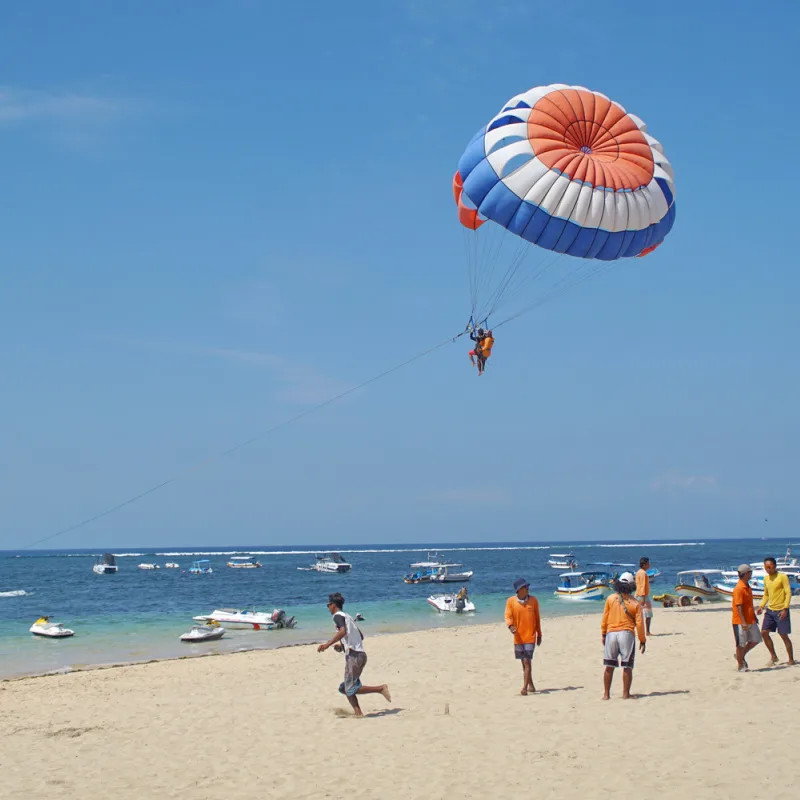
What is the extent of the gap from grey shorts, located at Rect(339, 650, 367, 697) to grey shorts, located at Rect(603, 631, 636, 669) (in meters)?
2.76

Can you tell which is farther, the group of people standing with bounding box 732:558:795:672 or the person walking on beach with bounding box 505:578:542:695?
the group of people standing with bounding box 732:558:795:672

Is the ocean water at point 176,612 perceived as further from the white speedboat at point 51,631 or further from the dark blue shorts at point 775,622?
the dark blue shorts at point 775,622

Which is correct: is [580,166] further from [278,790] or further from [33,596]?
[33,596]

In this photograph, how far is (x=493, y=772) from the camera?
7414 mm

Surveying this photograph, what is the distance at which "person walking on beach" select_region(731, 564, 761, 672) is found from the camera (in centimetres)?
1088

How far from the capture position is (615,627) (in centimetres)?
952

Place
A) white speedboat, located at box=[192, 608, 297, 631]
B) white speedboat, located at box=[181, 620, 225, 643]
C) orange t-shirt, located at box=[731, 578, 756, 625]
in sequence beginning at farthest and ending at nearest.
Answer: white speedboat, located at box=[192, 608, 297, 631]
white speedboat, located at box=[181, 620, 225, 643]
orange t-shirt, located at box=[731, 578, 756, 625]

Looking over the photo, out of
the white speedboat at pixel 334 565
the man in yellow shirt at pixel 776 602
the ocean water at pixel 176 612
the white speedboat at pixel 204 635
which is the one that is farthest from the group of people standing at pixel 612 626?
the white speedboat at pixel 334 565

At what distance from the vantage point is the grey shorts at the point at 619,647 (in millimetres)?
9477

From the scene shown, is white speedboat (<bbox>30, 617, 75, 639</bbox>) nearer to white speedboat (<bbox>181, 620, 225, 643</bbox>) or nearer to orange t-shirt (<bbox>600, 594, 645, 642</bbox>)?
white speedboat (<bbox>181, 620, 225, 643</bbox>)

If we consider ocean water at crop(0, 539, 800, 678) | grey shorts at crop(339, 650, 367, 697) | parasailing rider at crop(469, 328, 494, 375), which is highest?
parasailing rider at crop(469, 328, 494, 375)

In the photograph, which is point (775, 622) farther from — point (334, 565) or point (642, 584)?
point (334, 565)

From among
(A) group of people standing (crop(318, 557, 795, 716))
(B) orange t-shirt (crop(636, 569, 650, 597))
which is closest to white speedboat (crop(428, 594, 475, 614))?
(B) orange t-shirt (crop(636, 569, 650, 597))

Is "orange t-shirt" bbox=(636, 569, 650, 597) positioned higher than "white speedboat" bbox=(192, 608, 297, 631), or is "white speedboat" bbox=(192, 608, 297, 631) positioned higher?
"orange t-shirt" bbox=(636, 569, 650, 597)
